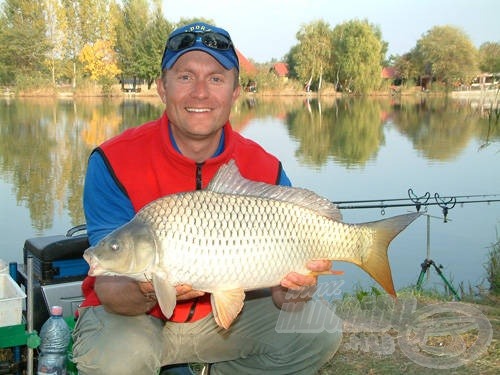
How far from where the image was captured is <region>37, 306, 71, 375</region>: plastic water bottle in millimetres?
1938

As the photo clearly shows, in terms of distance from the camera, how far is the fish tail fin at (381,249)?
1555mm

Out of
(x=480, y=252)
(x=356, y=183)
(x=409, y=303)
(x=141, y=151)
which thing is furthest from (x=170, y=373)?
(x=356, y=183)

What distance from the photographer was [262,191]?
154 cm

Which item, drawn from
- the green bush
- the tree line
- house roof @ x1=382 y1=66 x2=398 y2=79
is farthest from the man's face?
house roof @ x1=382 y1=66 x2=398 y2=79

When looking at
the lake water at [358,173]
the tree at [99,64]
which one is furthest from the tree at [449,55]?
the lake water at [358,173]

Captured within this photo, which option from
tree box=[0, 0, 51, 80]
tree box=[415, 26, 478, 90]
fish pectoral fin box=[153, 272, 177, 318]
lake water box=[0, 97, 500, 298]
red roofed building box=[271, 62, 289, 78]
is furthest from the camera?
red roofed building box=[271, 62, 289, 78]

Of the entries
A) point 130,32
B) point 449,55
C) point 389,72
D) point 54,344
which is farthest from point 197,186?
point 389,72

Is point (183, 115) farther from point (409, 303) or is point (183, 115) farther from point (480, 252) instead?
point (480, 252)

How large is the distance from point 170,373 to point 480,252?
12.2 feet

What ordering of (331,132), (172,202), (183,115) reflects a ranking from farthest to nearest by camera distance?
(331,132), (183,115), (172,202)

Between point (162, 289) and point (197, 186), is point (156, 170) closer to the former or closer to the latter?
point (197, 186)

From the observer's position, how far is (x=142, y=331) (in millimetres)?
1663

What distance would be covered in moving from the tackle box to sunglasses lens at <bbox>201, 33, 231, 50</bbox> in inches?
36.4

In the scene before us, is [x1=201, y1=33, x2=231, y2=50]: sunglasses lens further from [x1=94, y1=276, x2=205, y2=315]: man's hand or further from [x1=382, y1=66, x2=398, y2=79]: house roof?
[x1=382, y1=66, x2=398, y2=79]: house roof
